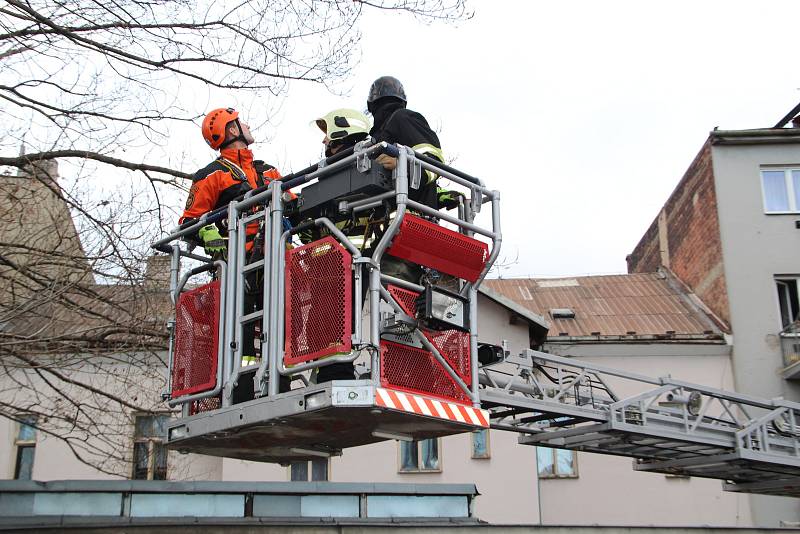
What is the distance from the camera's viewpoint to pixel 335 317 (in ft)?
18.5

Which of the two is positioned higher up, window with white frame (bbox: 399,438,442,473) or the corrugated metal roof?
the corrugated metal roof

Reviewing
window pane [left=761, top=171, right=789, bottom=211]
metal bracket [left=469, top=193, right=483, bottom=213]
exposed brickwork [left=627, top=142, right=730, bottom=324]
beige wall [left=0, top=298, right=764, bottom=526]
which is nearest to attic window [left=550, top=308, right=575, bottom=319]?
beige wall [left=0, top=298, right=764, bottom=526]

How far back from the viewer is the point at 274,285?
5.96 meters

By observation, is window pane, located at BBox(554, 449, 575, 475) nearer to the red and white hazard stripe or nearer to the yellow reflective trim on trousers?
the red and white hazard stripe

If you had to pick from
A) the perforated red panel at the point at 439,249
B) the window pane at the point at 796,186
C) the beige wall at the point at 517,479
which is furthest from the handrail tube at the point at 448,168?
the window pane at the point at 796,186

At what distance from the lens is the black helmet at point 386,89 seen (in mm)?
6707

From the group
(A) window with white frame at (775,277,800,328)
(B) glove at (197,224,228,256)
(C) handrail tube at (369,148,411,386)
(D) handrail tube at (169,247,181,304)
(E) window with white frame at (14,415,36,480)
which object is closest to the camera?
(C) handrail tube at (369,148,411,386)

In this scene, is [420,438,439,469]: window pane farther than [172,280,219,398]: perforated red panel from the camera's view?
Yes

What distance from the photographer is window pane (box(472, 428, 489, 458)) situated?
18344 mm

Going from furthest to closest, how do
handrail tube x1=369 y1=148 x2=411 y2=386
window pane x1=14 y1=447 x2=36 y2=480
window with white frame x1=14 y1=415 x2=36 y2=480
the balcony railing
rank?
1. the balcony railing
2. window with white frame x1=14 y1=415 x2=36 y2=480
3. window pane x1=14 y1=447 x2=36 y2=480
4. handrail tube x1=369 y1=148 x2=411 y2=386

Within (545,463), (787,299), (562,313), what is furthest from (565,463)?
(787,299)

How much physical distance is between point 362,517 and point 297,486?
0.80 meters

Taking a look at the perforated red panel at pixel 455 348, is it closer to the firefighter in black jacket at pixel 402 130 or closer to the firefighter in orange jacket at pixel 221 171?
the firefighter in black jacket at pixel 402 130

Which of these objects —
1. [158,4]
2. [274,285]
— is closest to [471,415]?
[274,285]
